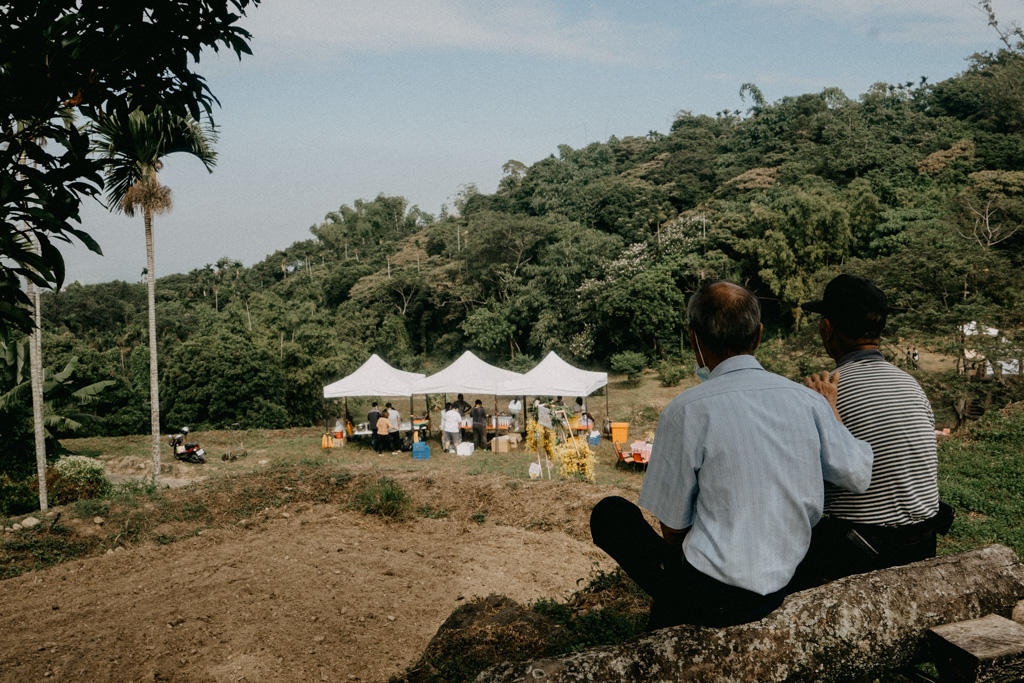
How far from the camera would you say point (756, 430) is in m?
1.77

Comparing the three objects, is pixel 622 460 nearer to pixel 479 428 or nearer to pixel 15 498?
pixel 479 428

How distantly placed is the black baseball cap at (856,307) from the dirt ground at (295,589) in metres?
3.72

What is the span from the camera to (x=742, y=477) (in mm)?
1754

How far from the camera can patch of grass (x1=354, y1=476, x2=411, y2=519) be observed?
8578 mm

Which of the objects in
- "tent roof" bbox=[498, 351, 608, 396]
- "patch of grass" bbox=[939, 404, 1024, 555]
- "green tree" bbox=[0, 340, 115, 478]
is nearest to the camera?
"patch of grass" bbox=[939, 404, 1024, 555]

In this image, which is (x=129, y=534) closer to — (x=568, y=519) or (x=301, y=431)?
(x=568, y=519)

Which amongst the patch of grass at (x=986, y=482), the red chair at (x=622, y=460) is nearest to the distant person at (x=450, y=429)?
the red chair at (x=622, y=460)

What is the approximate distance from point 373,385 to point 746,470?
14530 millimetres

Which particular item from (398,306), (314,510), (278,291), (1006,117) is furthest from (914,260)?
(278,291)

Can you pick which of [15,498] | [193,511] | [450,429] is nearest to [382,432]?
[450,429]

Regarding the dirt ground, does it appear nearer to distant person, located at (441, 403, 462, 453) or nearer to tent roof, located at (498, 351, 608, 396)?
distant person, located at (441, 403, 462, 453)

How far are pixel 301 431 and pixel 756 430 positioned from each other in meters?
18.4

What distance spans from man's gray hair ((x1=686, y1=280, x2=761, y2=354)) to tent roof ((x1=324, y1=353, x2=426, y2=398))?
13.8 m

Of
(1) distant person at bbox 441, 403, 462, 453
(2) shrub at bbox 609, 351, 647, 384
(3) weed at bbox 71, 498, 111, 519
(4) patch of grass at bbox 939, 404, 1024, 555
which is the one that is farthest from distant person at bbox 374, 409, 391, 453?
(2) shrub at bbox 609, 351, 647, 384
